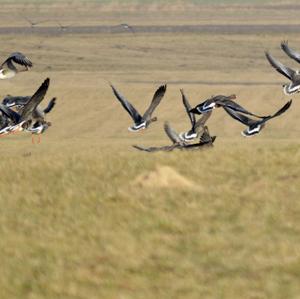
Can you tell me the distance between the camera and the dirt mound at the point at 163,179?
11906 millimetres

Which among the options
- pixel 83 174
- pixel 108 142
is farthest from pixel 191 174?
pixel 108 142

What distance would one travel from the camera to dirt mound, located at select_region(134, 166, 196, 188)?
11.9 metres

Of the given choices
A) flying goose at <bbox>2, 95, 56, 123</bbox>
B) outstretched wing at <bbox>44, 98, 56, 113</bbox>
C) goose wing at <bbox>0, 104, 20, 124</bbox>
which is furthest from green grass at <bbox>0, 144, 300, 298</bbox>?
outstretched wing at <bbox>44, 98, 56, 113</bbox>

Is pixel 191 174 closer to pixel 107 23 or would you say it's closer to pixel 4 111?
pixel 4 111

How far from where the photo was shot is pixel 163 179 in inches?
473

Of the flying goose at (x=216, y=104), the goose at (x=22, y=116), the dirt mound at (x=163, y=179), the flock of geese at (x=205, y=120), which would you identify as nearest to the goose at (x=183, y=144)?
the flock of geese at (x=205, y=120)

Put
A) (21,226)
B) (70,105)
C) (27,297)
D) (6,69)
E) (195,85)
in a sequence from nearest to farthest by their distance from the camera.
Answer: (27,297) < (21,226) < (6,69) < (70,105) < (195,85)

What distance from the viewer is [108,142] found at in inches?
1114

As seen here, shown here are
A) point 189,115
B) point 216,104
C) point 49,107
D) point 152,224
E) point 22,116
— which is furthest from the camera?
point 49,107

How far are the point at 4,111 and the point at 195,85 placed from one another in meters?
26.5

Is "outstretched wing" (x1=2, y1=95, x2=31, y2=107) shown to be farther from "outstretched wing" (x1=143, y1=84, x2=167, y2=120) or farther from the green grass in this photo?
the green grass

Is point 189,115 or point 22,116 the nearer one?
point 22,116

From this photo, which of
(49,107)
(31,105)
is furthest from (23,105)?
(31,105)

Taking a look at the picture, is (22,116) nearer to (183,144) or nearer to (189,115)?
(183,144)
